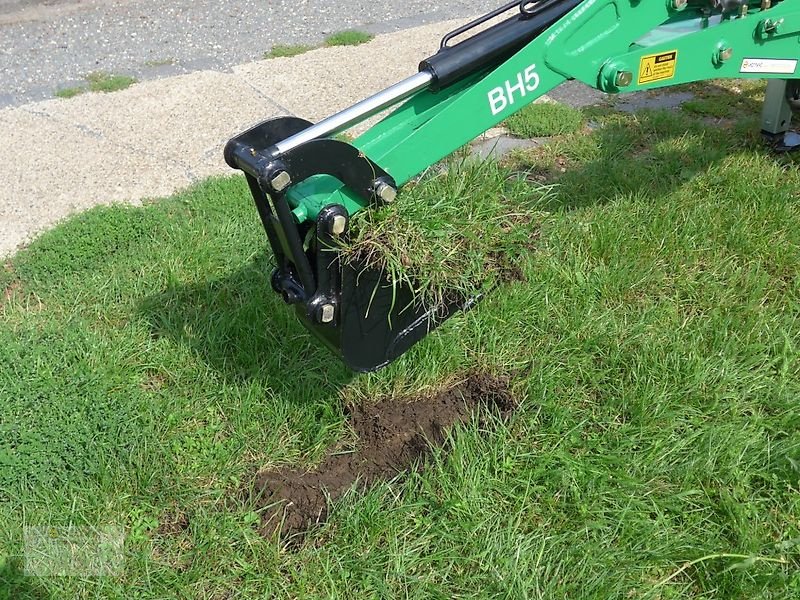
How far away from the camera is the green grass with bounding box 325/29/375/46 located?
7.53 meters

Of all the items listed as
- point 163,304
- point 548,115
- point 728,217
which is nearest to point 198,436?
point 163,304

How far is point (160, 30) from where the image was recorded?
8.09 metres

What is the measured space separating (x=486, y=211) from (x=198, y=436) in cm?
145

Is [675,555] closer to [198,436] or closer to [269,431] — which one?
[269,431]

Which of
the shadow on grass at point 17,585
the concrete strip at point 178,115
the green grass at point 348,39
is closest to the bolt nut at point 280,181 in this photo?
the shadow on grass at point 17,585

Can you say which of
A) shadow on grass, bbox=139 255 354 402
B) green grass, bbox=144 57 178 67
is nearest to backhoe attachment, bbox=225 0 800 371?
shadow on grass, bbox=139 255 354 402

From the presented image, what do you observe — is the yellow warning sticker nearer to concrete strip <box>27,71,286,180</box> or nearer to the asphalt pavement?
concrete strip <box>27,71,286,180</box>

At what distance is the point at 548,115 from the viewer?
18.1 feet

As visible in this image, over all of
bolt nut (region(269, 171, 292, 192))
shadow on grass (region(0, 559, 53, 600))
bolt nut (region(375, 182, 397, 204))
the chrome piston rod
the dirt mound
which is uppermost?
the chrome piston rod

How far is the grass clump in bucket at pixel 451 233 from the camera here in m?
2.36

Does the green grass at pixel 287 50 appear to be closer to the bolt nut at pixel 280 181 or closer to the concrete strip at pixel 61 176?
the concrete strip at pixel 61 176

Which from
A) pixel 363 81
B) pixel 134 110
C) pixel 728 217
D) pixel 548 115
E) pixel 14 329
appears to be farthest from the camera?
pixel 363 81

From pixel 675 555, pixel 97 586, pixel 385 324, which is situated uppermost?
pixel 385 324

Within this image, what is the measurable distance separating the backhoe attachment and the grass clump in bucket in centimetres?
5
